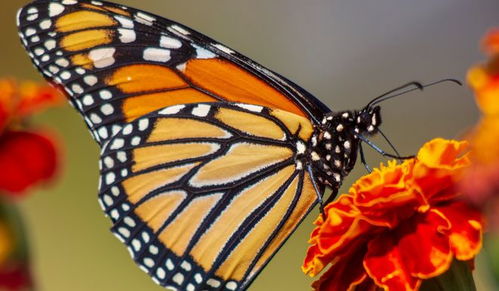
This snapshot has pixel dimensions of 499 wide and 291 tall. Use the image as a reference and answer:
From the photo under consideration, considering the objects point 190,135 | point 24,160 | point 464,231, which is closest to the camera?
point 464,231

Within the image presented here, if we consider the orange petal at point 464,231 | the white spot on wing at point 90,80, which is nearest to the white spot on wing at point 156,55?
the white spot on wing at point 90,80

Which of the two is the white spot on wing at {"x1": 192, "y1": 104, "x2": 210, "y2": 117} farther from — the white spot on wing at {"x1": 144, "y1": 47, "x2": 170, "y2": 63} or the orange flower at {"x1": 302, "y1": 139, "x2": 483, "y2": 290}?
the orange flower at {"x1": 302, "y1": 139, "x2": 483, "y2": 290}

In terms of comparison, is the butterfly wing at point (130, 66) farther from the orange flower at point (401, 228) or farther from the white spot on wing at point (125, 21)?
the orange flower at point (401, 228)

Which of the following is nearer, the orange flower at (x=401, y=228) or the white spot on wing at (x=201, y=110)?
the orange flower at (x=401, y=228)

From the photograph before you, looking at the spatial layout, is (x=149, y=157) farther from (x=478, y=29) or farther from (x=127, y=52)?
(x=478, y=29)

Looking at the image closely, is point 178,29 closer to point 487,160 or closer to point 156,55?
point 156,55

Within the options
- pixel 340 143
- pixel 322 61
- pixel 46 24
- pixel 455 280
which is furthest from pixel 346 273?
pixel 322 61
